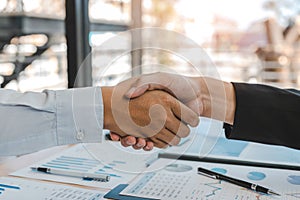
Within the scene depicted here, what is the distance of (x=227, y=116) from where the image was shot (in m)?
0.83

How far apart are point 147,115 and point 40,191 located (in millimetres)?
256

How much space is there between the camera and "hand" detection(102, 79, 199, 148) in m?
0.81

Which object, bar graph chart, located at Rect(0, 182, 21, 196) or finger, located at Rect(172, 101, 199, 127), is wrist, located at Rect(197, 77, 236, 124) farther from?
bar graph chart, located at Rect(0, 182, 21, 196)

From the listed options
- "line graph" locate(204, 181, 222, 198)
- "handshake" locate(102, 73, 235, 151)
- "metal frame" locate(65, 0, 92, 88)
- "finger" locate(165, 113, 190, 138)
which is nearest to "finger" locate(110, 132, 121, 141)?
"handshake" locate(102, 73, 235, 151)

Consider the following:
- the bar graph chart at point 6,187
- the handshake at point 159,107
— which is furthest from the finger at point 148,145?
the bar graph chart at point 6,187

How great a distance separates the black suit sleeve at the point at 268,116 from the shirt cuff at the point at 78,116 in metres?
0.28

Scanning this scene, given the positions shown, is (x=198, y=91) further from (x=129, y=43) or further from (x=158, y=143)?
(x=129, y=43)

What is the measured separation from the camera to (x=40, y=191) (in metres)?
0.74

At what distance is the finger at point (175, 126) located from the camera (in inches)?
32.5

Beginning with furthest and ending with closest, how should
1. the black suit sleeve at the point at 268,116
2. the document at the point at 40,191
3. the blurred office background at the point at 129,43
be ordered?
1. the blurred office background at the point at 129,43
2. the black suit sleeve at the point at 268,116
3. the document at the point at 40,191

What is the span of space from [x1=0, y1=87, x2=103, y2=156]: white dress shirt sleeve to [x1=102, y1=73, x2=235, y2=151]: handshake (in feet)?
0.12

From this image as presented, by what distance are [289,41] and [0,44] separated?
2.07 meters

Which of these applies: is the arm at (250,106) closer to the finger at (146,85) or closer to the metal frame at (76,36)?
the finger at (146,85)

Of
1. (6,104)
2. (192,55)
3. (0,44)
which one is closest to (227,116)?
(192,55)
